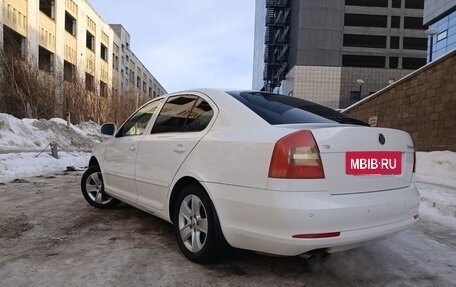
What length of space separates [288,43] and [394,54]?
12.5 metres

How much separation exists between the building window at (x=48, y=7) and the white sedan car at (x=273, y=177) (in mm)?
41577

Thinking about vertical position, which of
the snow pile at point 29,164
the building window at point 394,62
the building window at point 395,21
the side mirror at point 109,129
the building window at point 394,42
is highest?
the building window at point 395,21

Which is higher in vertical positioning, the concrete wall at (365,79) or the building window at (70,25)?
the building window at (70,25)

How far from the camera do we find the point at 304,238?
3.15 meters

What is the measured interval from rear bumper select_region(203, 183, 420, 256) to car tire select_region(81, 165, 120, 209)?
2857mm

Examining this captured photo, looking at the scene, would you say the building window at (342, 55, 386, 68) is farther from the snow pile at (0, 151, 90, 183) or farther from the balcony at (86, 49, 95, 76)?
the snow pile at (0, 151, 90, 183)

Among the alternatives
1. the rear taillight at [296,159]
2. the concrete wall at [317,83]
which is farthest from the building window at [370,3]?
the rear taillight at [296,159]

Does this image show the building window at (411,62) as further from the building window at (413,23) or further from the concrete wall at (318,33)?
the concrete wall at (318,33)

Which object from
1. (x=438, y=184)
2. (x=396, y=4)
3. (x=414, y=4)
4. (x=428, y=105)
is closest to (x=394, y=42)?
(x=396, y=4)

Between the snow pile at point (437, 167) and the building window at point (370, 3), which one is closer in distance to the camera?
the snow pile at point (437, 167)

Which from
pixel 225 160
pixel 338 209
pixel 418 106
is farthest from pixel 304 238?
pixel 418 106

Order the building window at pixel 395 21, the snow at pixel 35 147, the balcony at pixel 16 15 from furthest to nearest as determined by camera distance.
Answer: the building window at pixel 395 21 → the balcony at pixel 16 15 → the snow at pixel 35 147

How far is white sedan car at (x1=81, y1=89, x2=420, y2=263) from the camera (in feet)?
10.5

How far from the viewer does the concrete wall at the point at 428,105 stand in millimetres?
11992
